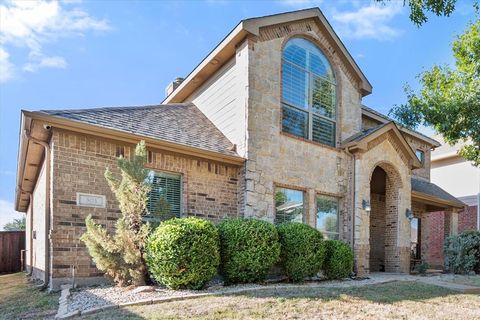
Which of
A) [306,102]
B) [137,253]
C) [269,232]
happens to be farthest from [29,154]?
[306,102]

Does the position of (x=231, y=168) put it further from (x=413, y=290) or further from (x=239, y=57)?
(x=413, y=290)

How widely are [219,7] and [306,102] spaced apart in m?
3.62

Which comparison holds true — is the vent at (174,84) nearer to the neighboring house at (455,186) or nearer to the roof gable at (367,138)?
the roof gable at (367,138)

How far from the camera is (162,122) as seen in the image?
10219 mm

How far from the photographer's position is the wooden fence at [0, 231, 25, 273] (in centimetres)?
1725

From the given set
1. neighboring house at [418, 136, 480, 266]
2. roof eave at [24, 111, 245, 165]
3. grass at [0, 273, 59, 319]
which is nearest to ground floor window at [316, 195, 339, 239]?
roof eave at [24, 111, 245, 165]

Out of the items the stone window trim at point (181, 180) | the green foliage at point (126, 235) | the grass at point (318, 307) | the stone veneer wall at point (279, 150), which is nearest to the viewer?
the grass at point (318, 307)

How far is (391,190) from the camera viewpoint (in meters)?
13.3

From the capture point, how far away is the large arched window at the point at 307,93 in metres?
11.3

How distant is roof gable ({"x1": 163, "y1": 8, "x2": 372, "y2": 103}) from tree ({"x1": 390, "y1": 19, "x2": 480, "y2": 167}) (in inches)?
102

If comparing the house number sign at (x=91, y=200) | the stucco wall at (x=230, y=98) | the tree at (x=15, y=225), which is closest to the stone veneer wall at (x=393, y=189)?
the stucco wall at (x=230, y=98)

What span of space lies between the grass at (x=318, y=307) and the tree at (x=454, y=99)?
7761 millimetres

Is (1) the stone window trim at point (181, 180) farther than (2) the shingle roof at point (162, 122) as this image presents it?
Yes

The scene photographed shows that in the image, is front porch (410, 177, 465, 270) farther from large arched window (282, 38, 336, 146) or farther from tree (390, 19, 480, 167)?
large arched window (282, 38, 336, 146)
